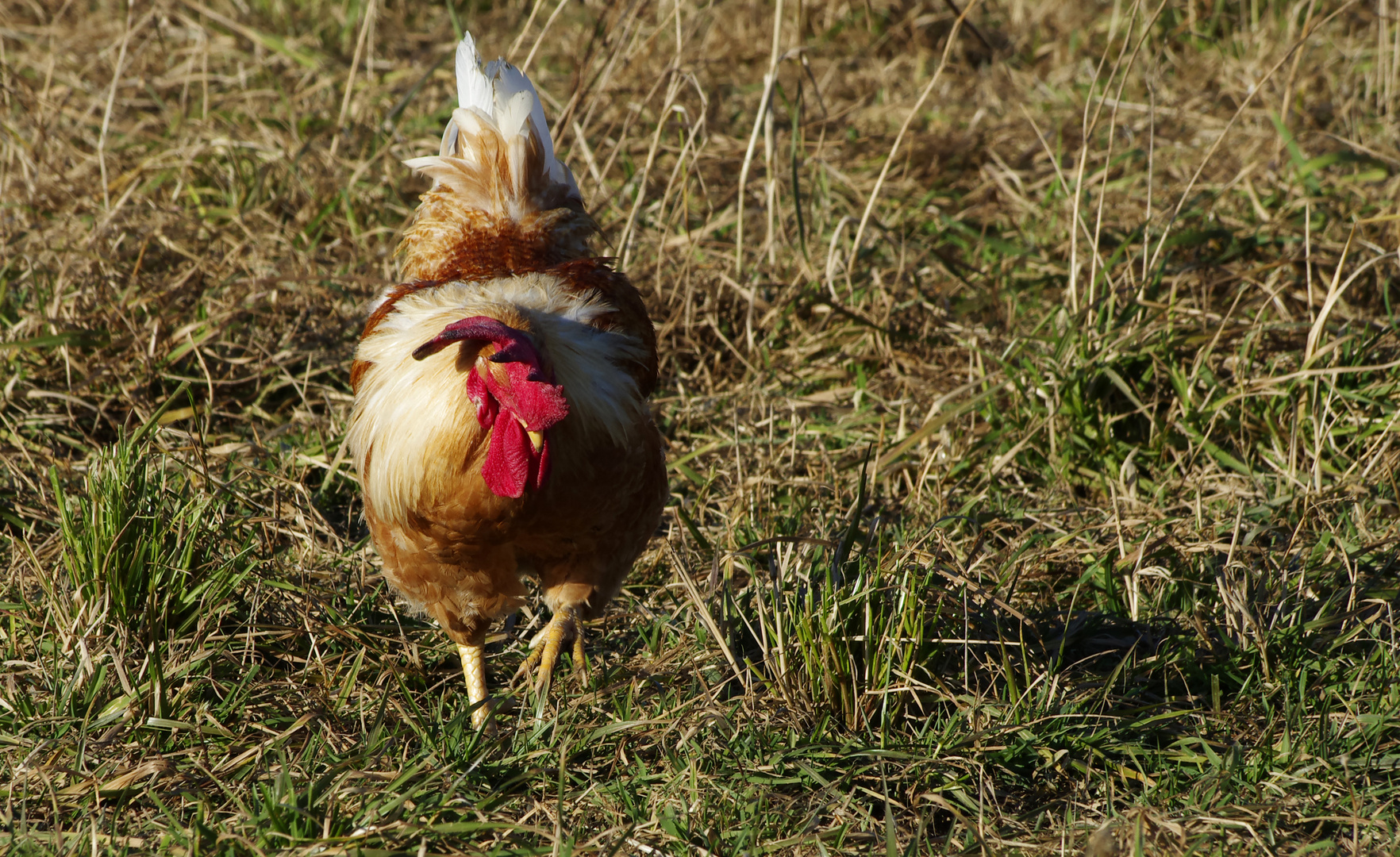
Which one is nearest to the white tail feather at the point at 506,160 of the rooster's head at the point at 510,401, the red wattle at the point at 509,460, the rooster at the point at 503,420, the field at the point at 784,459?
the rooster at the point at 503,420

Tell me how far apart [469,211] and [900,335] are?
191 cm

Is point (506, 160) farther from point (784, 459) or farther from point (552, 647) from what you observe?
point (552, 647)

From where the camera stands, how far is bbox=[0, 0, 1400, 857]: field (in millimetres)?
2449

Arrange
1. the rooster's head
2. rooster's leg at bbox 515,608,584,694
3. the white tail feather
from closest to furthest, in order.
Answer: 1. the rooster's head
2. rooster's leg at bbox 515,608,584,694
3. the white tail feather

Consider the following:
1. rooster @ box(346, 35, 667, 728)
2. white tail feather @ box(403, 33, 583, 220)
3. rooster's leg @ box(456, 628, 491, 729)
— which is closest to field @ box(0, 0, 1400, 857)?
rooster's leg @ box(456, 628, 491, 729)

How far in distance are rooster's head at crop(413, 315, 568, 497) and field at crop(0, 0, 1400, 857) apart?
0.58 m

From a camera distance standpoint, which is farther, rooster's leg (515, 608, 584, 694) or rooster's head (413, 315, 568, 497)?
rooster's leg (515, 608, 584, 694)

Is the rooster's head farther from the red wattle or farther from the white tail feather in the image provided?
the white tail feather

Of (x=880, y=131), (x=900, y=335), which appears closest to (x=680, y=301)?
(x=900, y=335)

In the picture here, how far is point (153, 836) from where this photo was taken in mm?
2285

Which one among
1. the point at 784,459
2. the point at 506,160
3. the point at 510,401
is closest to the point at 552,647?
the point at 510,401

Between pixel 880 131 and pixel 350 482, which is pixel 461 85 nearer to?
pixel 350 482

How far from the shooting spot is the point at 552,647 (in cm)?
295

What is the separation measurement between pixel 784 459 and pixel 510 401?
5.64ft
